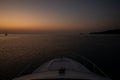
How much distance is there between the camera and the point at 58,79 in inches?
250

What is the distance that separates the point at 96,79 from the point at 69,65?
29.2 ft

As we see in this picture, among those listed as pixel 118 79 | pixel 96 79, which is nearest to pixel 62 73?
pixel 96 79

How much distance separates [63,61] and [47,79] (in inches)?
416

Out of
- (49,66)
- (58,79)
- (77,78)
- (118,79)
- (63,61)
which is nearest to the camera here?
(58,79)

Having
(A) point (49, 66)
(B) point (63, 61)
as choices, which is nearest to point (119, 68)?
(B) point (63, 61)

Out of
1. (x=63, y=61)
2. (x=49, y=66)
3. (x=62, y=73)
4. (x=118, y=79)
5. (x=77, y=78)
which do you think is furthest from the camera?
(x=118, y=79)

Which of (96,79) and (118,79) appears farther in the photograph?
(118,79)

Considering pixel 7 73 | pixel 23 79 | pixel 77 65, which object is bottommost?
pixel 7 73

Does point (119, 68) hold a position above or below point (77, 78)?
below

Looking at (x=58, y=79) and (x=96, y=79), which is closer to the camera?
(x=58, y=79)

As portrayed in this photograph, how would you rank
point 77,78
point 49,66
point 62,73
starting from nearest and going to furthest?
point 77,78 < point 62,73 < point 49,66

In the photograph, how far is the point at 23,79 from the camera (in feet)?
22.9

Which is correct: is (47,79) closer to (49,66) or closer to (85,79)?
(85,79)

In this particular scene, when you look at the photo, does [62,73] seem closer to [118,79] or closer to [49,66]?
[49,66]
